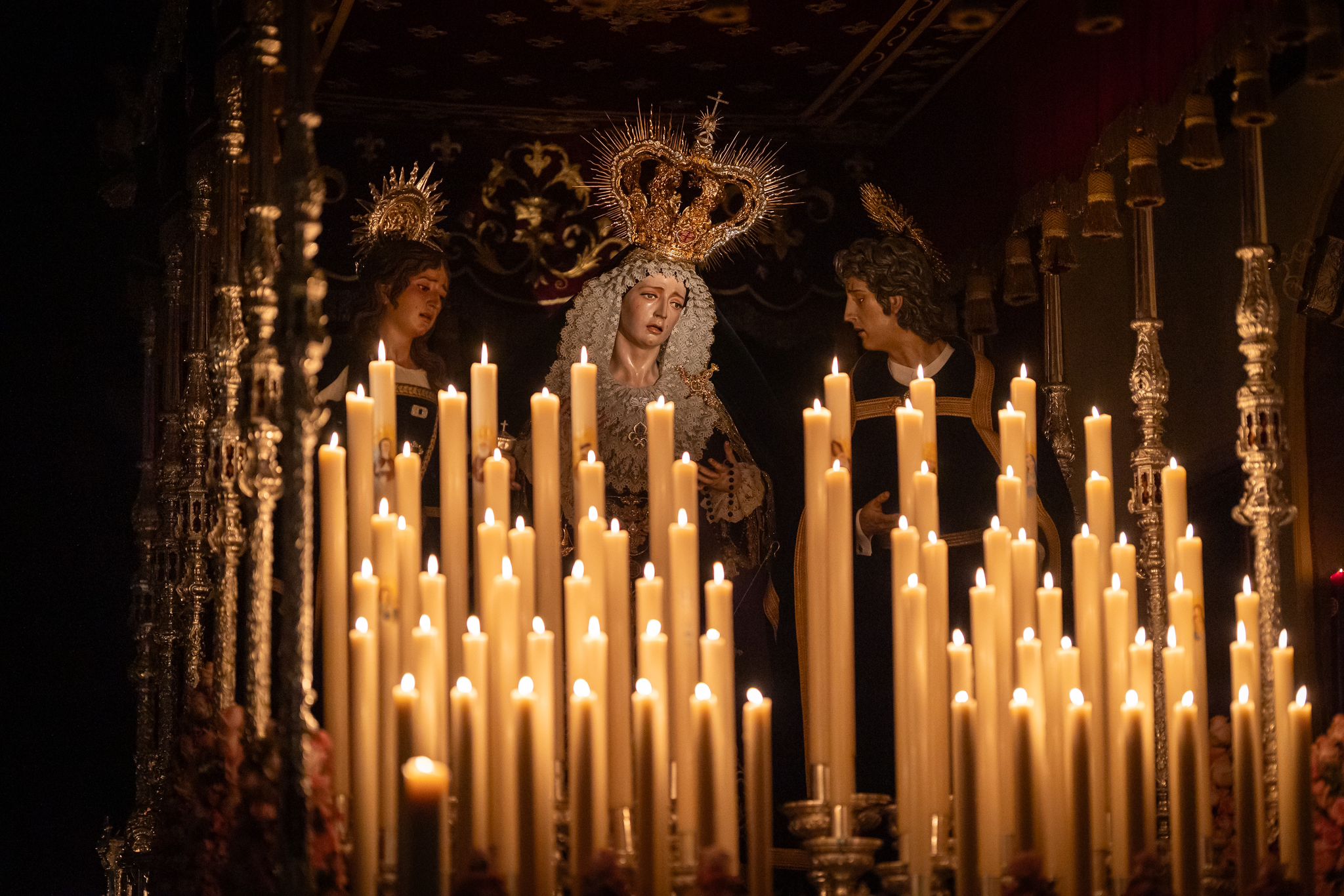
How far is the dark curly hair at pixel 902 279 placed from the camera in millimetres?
5664

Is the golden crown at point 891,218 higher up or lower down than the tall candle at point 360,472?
higher up

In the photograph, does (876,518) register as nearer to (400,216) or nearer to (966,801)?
(400,216)

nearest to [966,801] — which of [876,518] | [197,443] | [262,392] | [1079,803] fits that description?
[1079,803]

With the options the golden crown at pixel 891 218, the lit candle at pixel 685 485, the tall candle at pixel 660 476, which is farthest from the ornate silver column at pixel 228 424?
the golden crown at pixel 891 218

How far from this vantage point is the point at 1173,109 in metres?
4.68

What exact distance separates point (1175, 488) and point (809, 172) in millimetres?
3377

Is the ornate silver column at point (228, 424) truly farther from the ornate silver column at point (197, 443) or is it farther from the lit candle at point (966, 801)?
the lit candle at point (966, 801)

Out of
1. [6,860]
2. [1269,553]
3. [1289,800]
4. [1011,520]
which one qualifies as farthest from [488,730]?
[6,860]

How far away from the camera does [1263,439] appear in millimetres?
4164

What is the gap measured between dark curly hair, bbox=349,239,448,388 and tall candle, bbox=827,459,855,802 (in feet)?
9.62

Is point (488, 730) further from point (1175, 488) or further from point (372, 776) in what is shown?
point (1175, 488)

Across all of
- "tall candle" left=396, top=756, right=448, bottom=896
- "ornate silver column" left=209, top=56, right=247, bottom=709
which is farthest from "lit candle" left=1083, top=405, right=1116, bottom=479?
"ornate silver column" left=209, top=56, right=247, bottom=709

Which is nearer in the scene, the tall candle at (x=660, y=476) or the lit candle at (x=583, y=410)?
the tall candle at (x=660, y=476)

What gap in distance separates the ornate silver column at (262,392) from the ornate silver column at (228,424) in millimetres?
803
